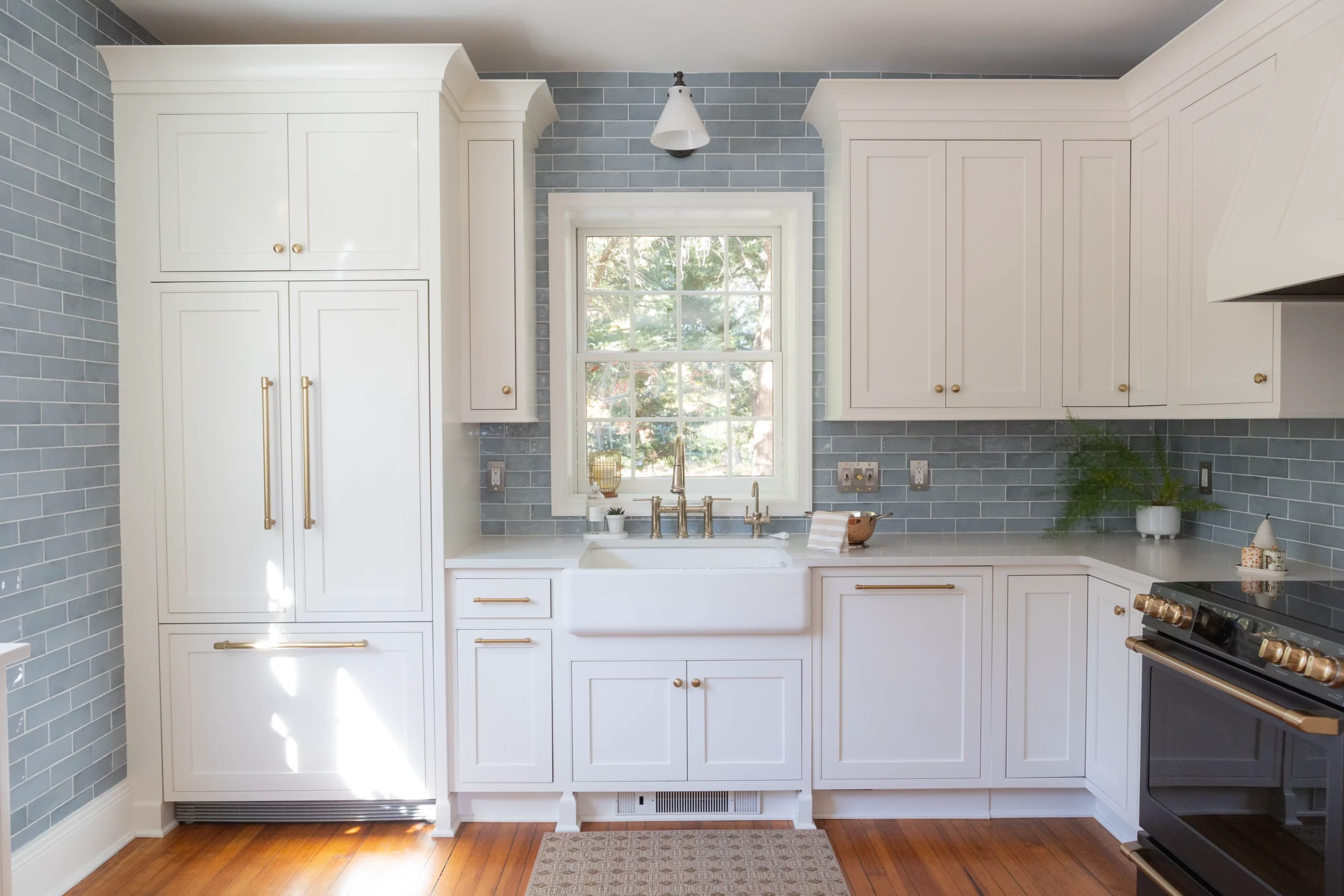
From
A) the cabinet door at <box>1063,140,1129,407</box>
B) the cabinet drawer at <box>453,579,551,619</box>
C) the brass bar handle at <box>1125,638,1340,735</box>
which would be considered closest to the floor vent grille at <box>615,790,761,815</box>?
the cabinet drawer at <box>453,579,551,619</box>

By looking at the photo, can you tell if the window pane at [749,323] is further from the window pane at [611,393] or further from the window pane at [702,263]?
the window pane at [611,393]

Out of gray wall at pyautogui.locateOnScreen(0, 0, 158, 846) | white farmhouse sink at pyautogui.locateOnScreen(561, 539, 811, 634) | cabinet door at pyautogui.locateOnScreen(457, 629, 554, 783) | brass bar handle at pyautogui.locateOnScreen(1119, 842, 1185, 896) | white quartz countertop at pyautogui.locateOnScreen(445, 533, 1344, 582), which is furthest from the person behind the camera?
cabinet door at pyautogui.locateOnScreen(457, 629, 554, 783)

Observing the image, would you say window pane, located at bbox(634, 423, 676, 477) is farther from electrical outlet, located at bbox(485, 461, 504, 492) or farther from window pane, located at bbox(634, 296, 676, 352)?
electrical outlet, located at bbox(485, 461, 504, 492)

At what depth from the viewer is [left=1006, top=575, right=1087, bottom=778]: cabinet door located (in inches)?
108

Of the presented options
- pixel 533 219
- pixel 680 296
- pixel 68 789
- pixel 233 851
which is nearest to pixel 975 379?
pixel 680 296

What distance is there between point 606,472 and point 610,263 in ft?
2.91

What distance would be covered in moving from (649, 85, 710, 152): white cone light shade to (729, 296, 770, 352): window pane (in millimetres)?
730

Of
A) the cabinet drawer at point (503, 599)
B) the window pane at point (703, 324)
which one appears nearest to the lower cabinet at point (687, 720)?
the cabinet drawer at point (503, 599)

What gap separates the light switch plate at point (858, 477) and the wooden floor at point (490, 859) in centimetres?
122

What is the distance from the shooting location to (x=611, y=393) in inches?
135

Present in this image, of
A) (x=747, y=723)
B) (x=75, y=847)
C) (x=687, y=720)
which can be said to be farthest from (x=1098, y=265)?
(x=75, y=847)

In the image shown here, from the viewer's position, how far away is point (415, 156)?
8.70 ft

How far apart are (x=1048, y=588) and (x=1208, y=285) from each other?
1091 mm

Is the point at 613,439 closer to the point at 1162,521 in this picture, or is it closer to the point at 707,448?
the point at 707,448
